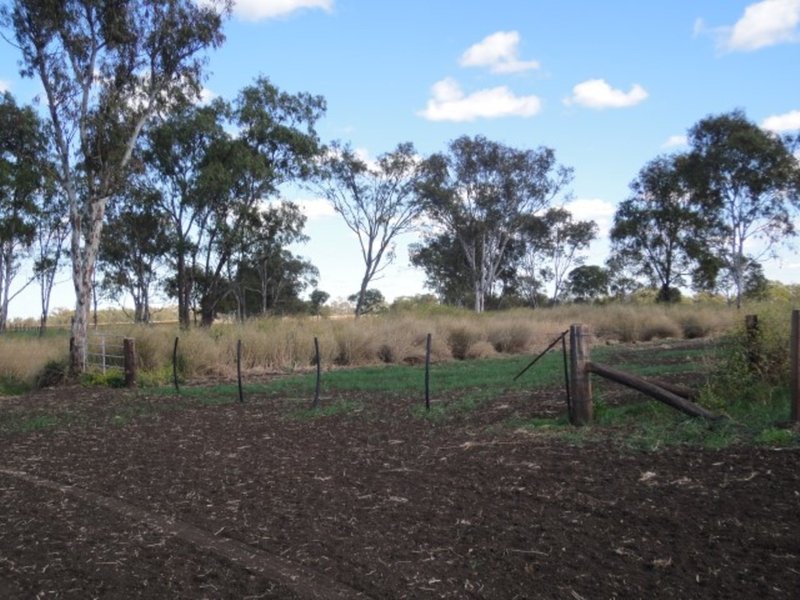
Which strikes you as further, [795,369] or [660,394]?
[660,394]

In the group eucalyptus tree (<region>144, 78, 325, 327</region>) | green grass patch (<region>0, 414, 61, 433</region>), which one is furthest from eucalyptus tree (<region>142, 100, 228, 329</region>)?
green grass patch (<region>0, 414, 61, 433</region>)

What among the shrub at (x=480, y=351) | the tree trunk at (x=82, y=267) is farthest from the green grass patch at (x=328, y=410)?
the shrub at (x=480, y=351)

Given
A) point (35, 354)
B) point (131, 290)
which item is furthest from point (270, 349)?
point (131, 290)

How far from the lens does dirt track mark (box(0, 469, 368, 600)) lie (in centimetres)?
416

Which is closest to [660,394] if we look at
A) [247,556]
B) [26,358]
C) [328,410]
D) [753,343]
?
[753,343]

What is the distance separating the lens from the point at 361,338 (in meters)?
23.4

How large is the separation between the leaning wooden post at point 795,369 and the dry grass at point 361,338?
9.46m

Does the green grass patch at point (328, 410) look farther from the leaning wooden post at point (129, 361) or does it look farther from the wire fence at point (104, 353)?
the wire fence at point (104, 353)

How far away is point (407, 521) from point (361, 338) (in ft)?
59.6

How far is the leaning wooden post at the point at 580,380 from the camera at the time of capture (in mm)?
7766

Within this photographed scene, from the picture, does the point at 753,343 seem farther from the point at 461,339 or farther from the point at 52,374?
the point at 461,339

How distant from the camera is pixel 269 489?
21.0 feet

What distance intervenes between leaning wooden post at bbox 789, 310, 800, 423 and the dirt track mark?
14.7ft

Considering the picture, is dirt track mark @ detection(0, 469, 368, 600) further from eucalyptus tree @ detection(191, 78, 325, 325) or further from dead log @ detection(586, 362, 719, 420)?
eucalyptus tree @ detection(191, 78, 325, 325)
